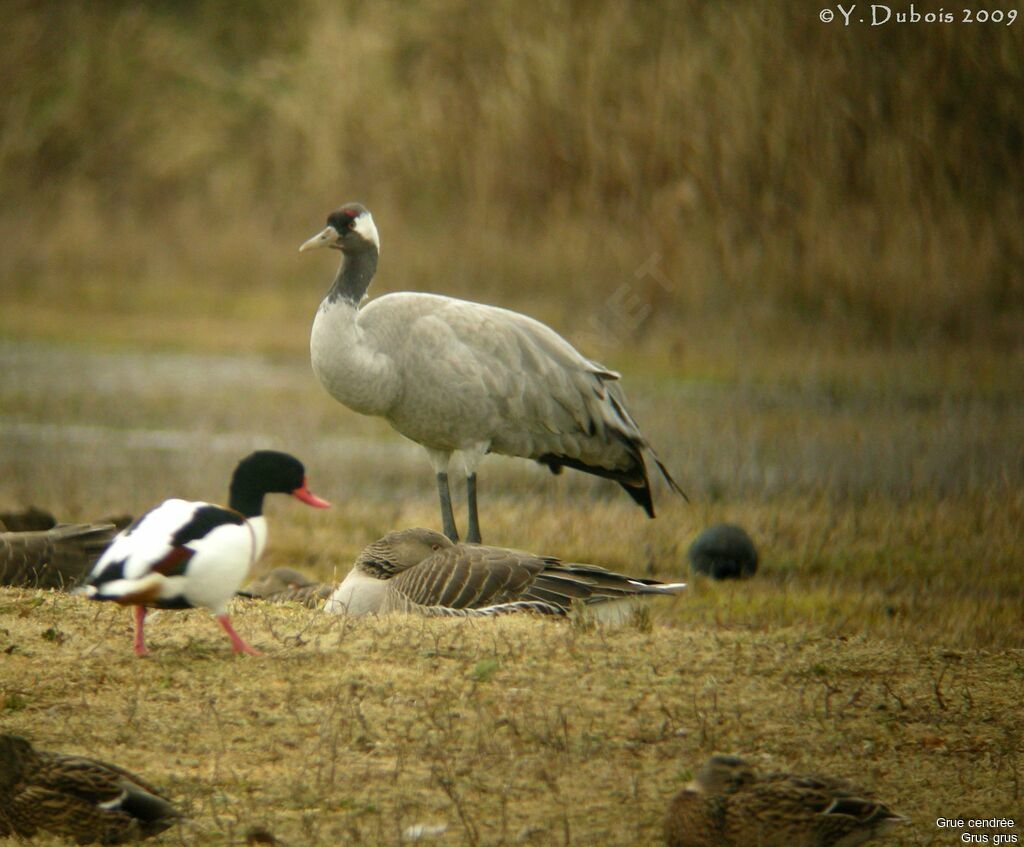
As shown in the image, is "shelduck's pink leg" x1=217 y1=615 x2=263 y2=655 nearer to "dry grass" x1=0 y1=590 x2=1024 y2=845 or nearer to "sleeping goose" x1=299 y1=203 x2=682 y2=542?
"dry grass" x1=0 y1=590 x2=1024 y2=845

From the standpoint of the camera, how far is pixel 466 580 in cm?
783

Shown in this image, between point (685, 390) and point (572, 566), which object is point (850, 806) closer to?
point (572, 566)

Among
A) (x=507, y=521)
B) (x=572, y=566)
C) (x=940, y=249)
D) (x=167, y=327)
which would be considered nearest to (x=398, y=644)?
(x=572, y=566)

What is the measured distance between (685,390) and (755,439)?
220 cm

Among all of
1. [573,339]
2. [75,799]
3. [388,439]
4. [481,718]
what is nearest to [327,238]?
[481,718]

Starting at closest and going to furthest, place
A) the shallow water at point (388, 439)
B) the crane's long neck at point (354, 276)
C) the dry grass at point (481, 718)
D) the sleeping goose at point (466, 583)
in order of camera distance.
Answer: the dry grass at point (481, 718)
the sleeping goose at point (466, 583)
the crane's long neck at point (354, 276)
the shallow water at point (388, 439)

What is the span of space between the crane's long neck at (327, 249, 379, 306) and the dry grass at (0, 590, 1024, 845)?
8.52 ft

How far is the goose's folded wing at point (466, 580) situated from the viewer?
779 centimetres

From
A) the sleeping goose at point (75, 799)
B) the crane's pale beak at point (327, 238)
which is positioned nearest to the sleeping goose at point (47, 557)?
the crane's pale beak at point (327, 238)

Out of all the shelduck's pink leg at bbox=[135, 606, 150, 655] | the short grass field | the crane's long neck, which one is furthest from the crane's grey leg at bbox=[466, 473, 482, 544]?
the shelduck's pink leg at bbox=[135, 606, 150, 655]

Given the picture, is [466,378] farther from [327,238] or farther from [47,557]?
[47,557]

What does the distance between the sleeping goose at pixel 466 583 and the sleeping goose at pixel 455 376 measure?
1201 mm

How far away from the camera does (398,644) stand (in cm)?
687

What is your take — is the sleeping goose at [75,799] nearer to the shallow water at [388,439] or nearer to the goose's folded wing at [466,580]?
the goose's folded wing at [466,580]
